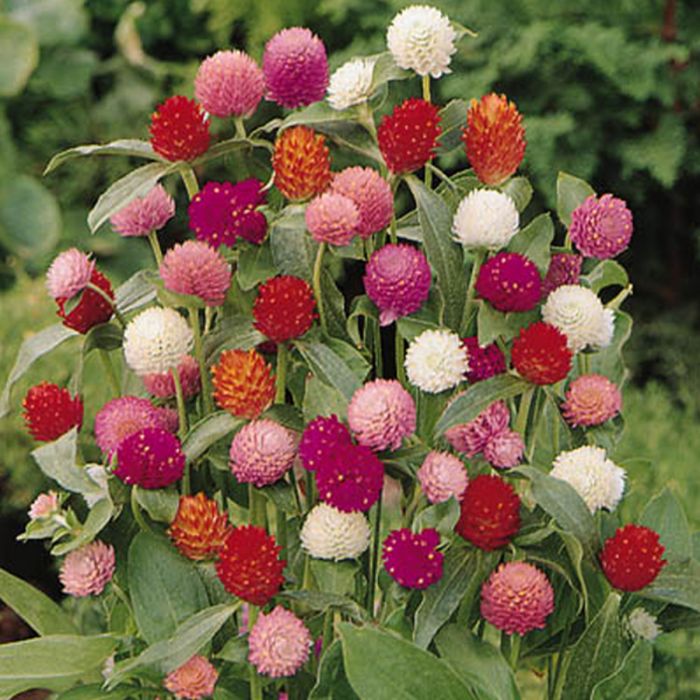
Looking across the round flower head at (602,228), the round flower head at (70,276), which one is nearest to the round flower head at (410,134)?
the round flower head at (602,228)

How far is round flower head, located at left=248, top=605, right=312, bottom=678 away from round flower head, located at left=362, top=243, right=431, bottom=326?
0.22 meters

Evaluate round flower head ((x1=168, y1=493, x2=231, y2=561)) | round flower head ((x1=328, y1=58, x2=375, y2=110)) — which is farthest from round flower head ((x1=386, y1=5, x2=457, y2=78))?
round flower head ((x1=168, y1=493, x2=231, y2=561))

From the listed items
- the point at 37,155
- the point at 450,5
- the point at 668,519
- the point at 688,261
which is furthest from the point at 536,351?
the point at 37,155

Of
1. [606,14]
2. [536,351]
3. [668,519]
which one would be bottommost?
[606,14]

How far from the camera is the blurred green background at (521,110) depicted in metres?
2.22

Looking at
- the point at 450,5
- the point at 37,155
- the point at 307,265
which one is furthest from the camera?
the point at 37,155

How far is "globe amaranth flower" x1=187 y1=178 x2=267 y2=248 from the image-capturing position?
2.79ft

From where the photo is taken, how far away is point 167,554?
870 millimetres

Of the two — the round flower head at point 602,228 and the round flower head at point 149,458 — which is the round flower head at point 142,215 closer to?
the round flower head at point 149,458

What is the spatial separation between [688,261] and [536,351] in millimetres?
2577

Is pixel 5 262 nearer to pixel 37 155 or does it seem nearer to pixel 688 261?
pixel 37 155

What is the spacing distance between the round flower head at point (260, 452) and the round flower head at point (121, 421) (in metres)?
0.09

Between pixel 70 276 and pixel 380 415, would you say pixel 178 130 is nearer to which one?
A: pixel 70 276

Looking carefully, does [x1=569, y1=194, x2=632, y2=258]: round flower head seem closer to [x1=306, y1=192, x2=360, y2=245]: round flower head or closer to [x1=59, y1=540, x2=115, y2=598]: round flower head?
[x1=306, y1=192, x2=360, y2=245]: round flower head
